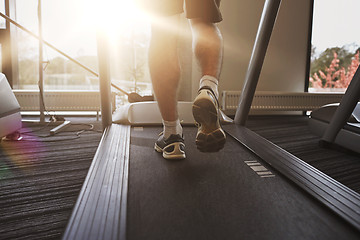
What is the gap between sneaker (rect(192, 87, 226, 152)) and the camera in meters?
0.92

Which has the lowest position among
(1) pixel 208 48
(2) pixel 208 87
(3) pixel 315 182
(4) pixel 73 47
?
(3) pixel 315 182

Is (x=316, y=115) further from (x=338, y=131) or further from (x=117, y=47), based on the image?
(x=117, y=47)

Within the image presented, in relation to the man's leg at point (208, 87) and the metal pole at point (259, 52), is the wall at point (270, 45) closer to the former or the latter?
the metal pole at point (259, 52)

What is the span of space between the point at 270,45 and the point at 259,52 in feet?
5.58

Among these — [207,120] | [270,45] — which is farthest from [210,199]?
[270,45]

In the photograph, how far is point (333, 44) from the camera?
12.1ft

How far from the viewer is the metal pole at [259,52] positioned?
178 cm

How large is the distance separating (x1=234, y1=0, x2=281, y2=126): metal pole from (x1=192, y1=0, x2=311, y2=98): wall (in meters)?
1.27

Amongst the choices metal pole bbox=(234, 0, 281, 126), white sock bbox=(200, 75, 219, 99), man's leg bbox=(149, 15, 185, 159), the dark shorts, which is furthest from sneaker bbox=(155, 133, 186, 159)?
metal pole bbox=(234, 0, 281, 126)

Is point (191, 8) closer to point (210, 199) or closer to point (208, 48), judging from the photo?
point (208, 48)

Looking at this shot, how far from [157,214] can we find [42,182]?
2.31ft

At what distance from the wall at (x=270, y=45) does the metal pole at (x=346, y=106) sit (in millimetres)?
1655

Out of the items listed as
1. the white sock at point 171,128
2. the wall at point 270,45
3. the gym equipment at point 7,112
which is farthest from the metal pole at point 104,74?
the wall at point 270,45

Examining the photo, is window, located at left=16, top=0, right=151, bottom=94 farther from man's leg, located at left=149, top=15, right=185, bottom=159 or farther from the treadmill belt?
the treadmill belt
